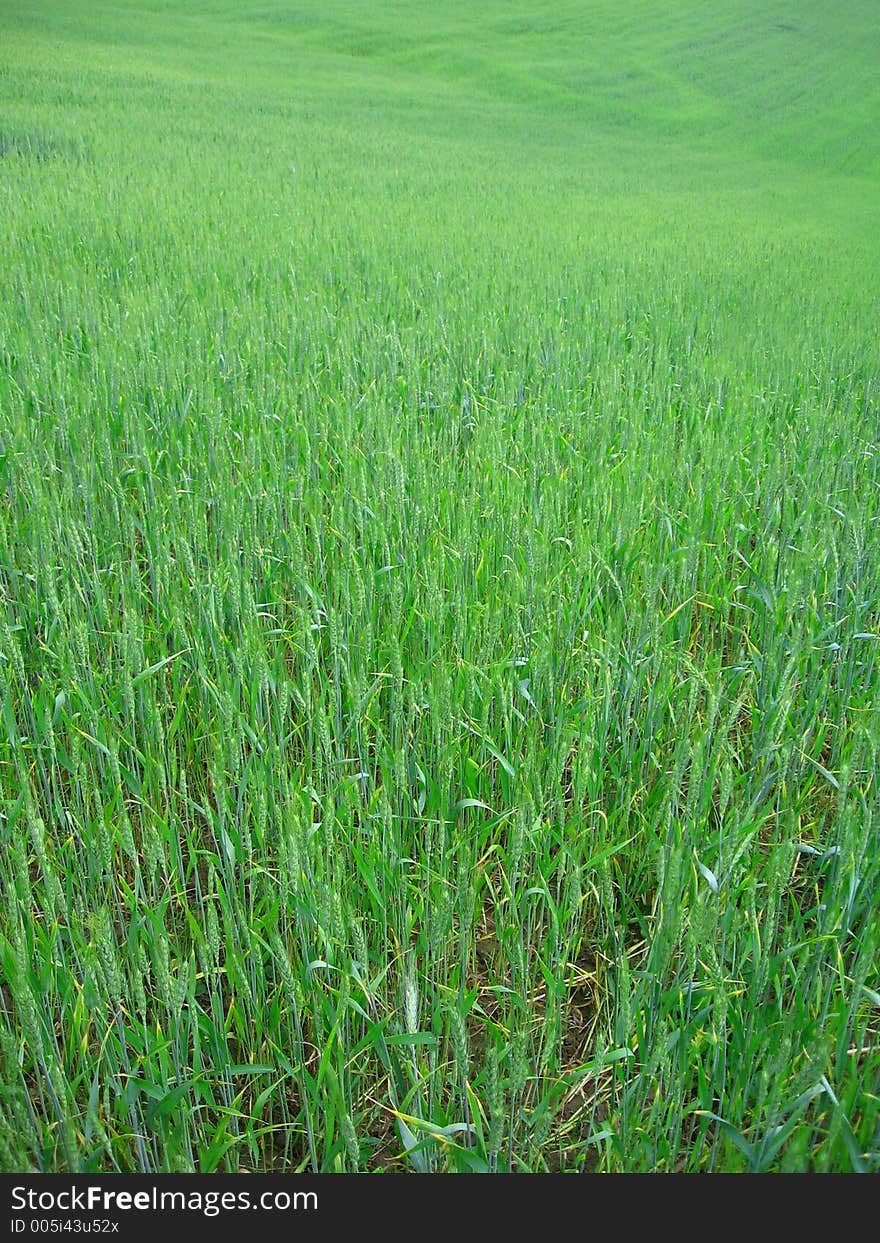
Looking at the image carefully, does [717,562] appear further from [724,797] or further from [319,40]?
[319,40]

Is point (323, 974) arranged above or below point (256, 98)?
below

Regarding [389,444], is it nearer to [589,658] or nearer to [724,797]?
[589,658]

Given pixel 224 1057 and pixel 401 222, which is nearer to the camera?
pixel 224 1057

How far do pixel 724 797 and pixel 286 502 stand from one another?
176 cm

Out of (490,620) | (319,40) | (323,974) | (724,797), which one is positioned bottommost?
(323,974)

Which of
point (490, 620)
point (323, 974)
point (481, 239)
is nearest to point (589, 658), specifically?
point (490, 620)

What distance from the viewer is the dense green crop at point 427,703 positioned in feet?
→ 3.70

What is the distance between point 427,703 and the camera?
178 centimetres

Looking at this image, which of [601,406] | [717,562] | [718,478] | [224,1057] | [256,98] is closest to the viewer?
[224,1057]

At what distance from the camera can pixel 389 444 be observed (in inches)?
108

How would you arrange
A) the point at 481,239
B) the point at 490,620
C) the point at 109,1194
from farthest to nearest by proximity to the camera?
the point at 481,239 → the point at 490,620 → the point at 109,1194

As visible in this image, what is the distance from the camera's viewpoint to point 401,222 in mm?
7141

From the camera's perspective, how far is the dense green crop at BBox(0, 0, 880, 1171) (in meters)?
1.13

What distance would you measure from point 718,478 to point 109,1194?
2556mm
